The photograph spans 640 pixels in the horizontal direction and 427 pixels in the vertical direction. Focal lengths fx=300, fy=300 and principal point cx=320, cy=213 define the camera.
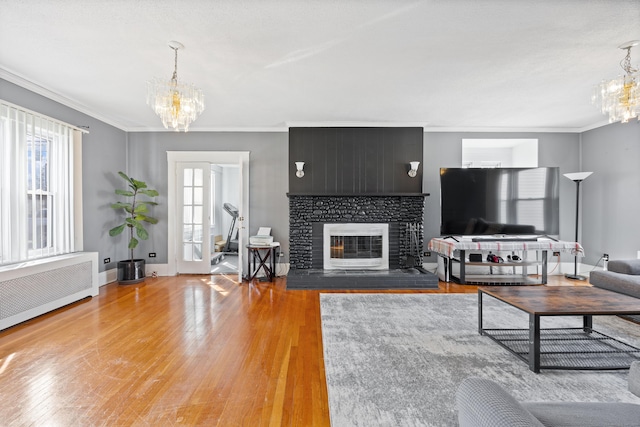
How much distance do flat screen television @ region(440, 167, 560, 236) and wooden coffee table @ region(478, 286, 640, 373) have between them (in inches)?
88.0

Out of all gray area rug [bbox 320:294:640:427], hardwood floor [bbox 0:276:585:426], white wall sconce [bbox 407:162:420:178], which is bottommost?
hardwood floor [bbox 0:276:585:426]

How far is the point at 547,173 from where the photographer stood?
4848 millimetres

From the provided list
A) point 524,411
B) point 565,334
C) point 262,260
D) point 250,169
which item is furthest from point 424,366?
point 250,169

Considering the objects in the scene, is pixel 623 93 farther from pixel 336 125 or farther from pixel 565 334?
pixel 336 125

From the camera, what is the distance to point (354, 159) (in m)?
5.00

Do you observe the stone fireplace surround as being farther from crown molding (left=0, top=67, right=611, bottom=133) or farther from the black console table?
crown molding (left=0, top=67, right=611, bottom=133)

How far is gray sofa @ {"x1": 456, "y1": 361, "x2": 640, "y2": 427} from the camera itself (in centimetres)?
83

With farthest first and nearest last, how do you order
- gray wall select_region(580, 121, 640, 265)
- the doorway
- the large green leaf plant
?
the doorway → the large green leaf plant → gray wall select_region(580, 121, 640, 265)

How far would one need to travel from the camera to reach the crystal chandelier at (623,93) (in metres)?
2.66

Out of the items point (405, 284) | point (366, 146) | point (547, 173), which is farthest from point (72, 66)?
point (547, 173)

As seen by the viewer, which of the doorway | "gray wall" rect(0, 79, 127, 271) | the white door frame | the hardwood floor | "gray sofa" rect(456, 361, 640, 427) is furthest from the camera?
the doorway

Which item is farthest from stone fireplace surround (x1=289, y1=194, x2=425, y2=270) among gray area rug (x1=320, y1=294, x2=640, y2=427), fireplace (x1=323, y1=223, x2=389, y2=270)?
gray area rug (x1=320, y1=294, x2=640, y2=427)

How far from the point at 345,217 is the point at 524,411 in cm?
414

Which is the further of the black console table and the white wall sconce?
the white wall sconce
